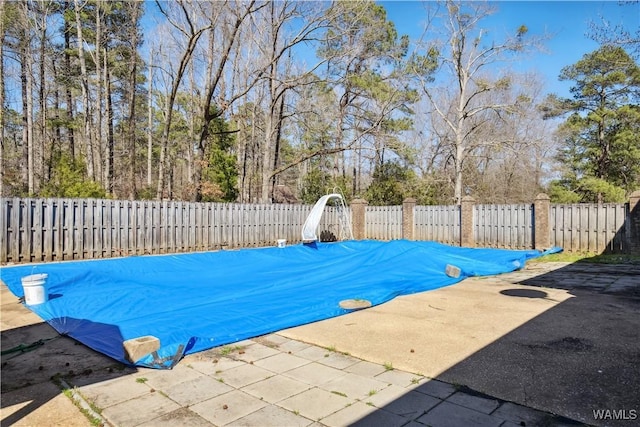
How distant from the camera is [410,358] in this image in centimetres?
340

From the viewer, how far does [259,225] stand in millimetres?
13445

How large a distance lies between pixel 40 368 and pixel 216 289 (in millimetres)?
3279

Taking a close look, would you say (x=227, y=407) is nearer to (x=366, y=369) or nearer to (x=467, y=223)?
(x=366, y=369)

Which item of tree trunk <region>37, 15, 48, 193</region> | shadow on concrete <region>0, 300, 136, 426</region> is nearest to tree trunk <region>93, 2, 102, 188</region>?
tree trunk <region>37, 15, 48, 193</region>

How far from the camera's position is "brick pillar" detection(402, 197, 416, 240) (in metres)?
14.8

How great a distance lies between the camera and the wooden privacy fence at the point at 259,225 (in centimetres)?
904

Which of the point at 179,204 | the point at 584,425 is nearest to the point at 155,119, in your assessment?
the point at 179,204

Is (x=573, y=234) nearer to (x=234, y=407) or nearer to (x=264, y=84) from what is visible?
(x=234, y=407)

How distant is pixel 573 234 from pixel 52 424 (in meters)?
13.0

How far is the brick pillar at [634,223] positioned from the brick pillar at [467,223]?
13.8ft

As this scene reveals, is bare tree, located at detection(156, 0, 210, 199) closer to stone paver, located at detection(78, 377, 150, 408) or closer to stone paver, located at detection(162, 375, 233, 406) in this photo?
stone paver, located at detection(78, 377, 150, 408)

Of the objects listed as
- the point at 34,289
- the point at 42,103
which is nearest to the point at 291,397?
the point at 34,289

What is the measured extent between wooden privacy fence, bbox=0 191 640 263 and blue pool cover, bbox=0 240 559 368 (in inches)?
51.9

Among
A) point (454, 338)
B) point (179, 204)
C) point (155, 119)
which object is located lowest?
point (454, 338)
